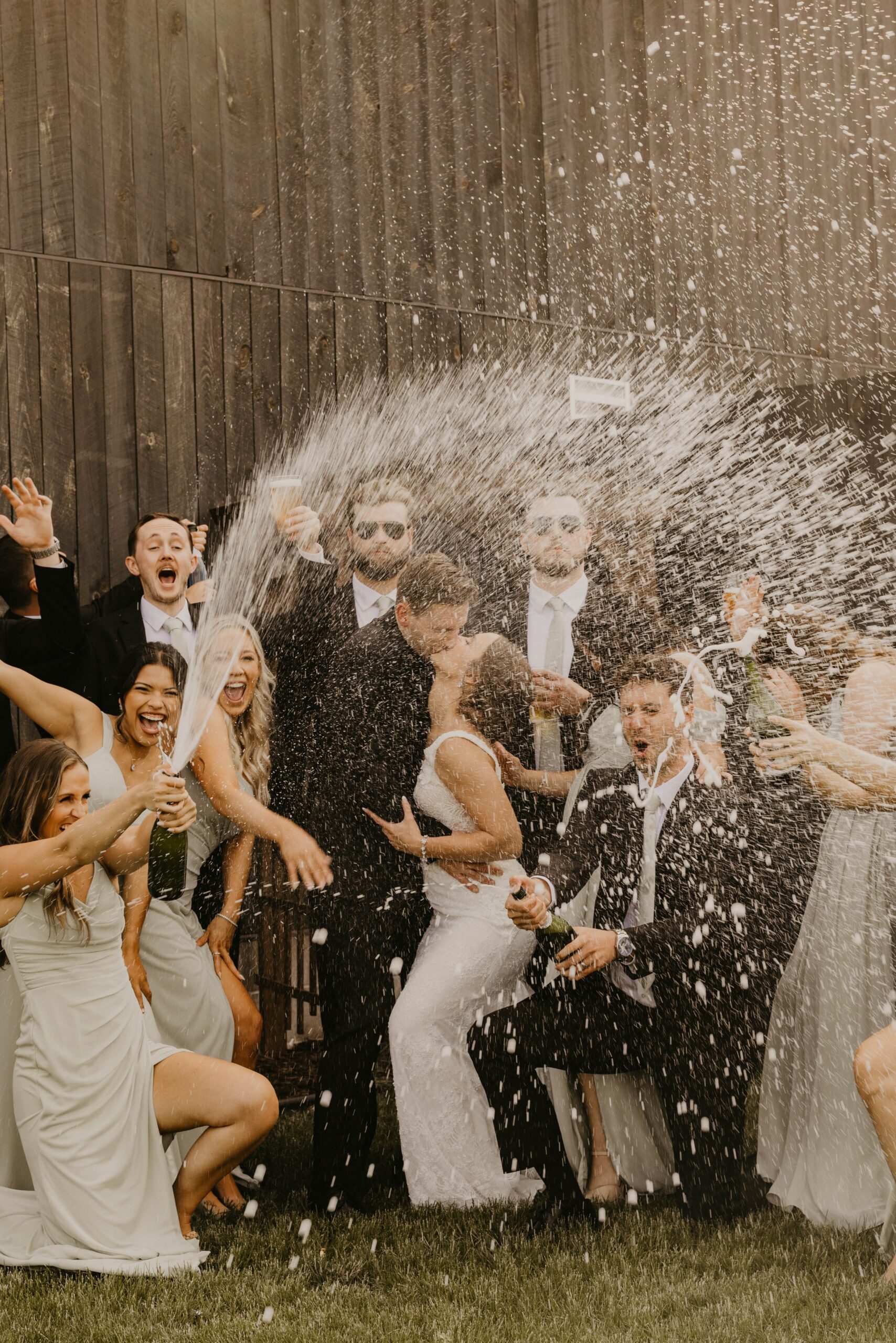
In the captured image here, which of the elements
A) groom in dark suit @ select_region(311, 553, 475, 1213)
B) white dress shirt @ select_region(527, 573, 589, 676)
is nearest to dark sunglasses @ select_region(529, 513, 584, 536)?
white dress shirt @ select_region(527, 573, 589, 676)

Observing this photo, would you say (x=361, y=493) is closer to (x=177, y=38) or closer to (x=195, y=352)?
(x=195, y=352)

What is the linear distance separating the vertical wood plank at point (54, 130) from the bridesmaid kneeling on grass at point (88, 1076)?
10.3 feet

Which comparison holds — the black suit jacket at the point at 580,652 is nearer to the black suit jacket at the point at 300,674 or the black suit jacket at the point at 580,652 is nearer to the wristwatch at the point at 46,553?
the black suit jacket at the point at 300,674

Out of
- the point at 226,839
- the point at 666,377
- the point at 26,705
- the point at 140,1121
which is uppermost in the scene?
the point at 666,377

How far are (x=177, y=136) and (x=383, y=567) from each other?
2.84 meters

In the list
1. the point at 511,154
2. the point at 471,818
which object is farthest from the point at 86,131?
the point at 471,818

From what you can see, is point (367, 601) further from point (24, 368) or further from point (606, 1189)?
point (606, 1189)

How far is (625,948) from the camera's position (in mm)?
4352

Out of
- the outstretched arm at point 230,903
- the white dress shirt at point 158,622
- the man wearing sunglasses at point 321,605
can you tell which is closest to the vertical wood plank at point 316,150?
the man wearing sunglasses at point 321,605

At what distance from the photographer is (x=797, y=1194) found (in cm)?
442

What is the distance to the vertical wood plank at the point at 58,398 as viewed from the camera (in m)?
6.27

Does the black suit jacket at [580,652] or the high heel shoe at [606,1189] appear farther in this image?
the black suit jacket at [580,652]

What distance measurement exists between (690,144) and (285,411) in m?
3.32

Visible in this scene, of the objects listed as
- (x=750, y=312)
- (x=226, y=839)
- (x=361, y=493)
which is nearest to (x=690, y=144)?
(x=750, y=312)
